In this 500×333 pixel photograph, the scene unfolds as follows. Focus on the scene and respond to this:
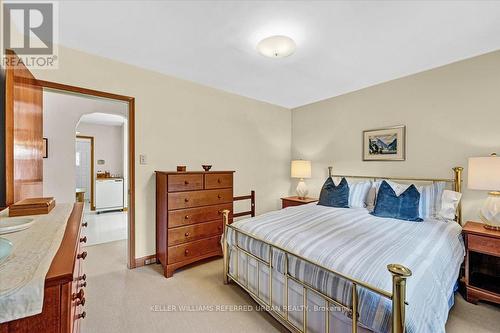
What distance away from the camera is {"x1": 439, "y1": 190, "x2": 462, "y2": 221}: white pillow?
7.75 feet

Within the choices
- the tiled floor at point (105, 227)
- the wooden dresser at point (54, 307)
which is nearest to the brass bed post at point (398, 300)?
the wooden dresser at point (54, 307)

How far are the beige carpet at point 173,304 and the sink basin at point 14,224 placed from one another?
1.08 metres

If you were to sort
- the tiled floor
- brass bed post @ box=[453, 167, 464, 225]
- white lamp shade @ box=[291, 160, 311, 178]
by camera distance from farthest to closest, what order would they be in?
white lamp shade @ box=[291, 160, 311, 178] < the tiled floor < brass bed post @ box=[453, 167, 464, 225]

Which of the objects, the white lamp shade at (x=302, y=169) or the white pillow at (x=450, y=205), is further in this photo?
the white lamp shade at (x=302, y=169)

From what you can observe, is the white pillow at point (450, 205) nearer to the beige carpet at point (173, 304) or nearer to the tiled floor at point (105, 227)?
the beige carpet at point (173, 304)

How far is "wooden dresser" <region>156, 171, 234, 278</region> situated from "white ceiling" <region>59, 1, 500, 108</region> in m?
1.38

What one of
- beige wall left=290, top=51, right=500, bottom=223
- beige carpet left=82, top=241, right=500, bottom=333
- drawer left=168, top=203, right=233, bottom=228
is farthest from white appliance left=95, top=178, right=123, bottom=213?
beige wall left=290, top=51, right=500, bottom=223

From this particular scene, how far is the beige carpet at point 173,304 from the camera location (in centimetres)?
176

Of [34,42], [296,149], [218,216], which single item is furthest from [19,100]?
[296,149]

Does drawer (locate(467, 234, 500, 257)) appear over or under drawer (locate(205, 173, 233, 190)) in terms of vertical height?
under

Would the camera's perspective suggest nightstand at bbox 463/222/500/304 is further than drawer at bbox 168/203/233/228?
No

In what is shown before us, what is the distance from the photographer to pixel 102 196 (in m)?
5.82

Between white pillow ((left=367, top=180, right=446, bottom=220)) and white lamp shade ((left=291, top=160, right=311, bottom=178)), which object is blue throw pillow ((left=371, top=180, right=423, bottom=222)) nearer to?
white pillow ((left=367, top=180, right=446, bottom=220))

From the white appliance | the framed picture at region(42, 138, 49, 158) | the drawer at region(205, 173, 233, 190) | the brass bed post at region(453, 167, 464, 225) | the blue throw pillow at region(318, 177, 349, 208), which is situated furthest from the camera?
A: the white appliance
